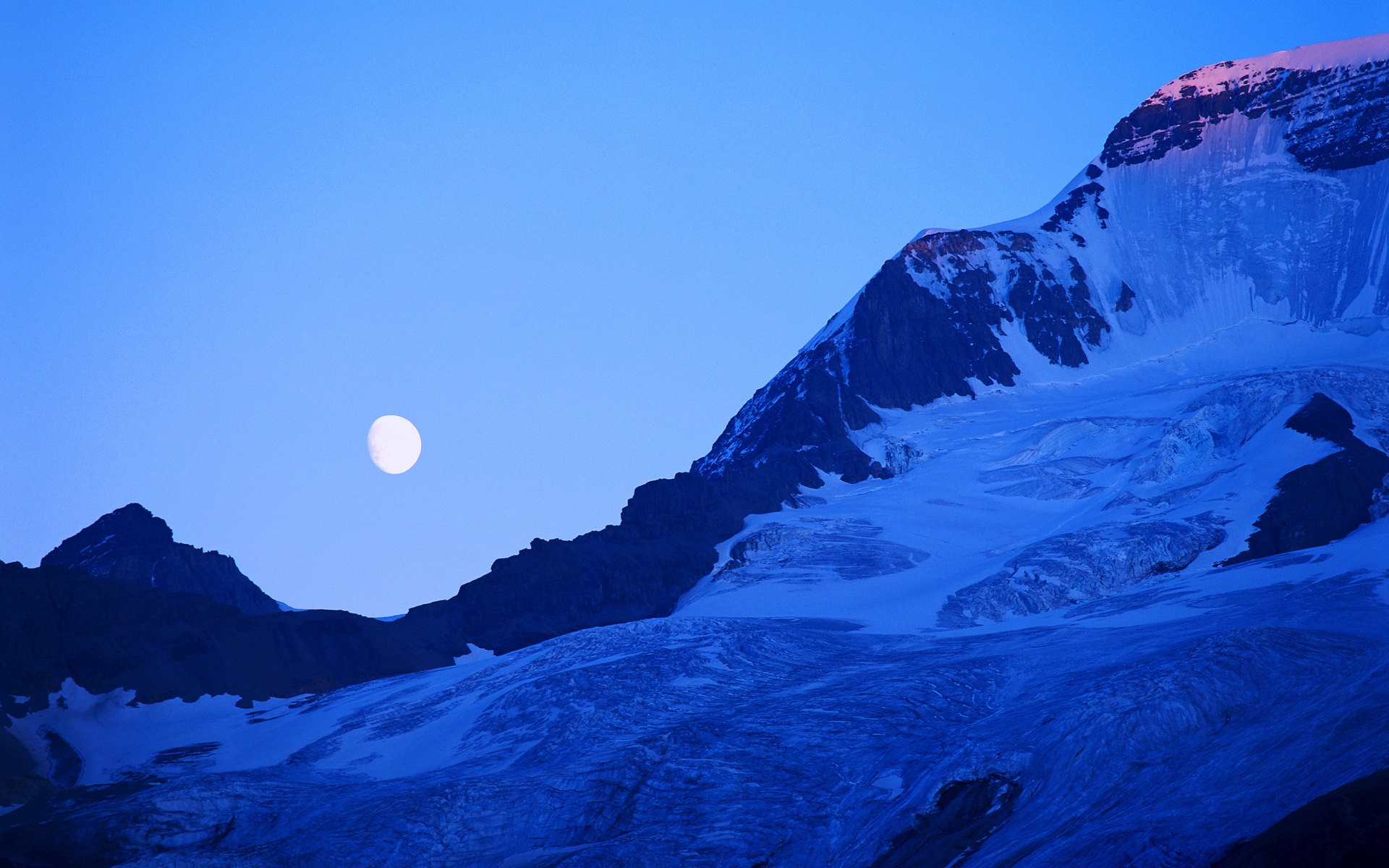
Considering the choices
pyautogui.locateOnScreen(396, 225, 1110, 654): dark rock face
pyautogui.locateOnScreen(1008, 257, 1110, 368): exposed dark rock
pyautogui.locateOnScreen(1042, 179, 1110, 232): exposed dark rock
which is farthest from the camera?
pyautogui.locateOnScreen(1042, 179, 1110, 232): exposed dark rock

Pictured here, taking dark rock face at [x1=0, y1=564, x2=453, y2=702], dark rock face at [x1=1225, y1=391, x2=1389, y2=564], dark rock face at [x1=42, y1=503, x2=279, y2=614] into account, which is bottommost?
dark rock face at [x1=1225, y1=391, x2=1389, y2=564]

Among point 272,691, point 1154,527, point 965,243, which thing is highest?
point 965,243

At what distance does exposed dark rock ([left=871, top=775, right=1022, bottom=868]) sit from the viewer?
97.0 ft

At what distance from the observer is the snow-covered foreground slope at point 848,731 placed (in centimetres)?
3122

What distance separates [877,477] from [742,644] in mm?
67062

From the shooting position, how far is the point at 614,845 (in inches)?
1291

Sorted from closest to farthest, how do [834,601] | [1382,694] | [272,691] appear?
[1382,694] → [272,691] → [834,601]

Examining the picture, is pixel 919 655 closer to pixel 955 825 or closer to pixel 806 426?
pixel 955 825

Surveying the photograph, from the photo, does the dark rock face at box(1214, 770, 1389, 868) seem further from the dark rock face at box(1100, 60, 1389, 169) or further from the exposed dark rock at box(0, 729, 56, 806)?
the dark rock face at box(1100, 60, 1389, 169)

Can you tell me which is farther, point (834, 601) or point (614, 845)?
point (834, 601)

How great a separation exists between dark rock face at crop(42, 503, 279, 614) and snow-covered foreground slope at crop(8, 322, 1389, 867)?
27.6 meters

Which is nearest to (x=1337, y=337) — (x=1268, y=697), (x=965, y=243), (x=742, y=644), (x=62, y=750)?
(x=965, y=243)

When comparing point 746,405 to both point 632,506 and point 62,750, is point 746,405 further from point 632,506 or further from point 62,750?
point 62,750

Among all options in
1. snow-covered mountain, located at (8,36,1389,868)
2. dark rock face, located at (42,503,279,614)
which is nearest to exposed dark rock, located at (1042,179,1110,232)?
snow-covered mountain, located at (8,36,1389,868)
